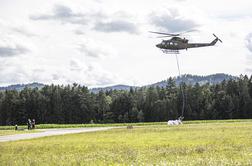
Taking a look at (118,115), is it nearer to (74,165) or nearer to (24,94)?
(24,94)

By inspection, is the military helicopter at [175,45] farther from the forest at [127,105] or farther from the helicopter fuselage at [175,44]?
the forest at [127,105]

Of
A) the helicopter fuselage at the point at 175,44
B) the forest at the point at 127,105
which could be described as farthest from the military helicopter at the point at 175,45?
the forest at the point at 127,105

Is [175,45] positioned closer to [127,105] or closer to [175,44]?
[175,44]

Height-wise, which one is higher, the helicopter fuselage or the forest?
the helicopter fuselage

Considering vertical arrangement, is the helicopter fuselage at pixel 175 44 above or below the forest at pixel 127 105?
above

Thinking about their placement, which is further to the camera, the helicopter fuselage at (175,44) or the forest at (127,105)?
the forest at (127,105)

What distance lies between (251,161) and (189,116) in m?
155

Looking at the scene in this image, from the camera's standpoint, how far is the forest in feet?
557

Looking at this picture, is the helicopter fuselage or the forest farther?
the forest

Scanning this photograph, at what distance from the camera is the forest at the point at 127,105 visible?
16962cm

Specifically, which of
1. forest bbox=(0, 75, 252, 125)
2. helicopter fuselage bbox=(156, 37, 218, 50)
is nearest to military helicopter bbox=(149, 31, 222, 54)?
helicopter fuselage bbox=(156, 37, 218, 50)

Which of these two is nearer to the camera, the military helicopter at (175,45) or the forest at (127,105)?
the military helicopter at (175,45)

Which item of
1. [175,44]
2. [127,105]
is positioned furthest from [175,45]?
[127,105]

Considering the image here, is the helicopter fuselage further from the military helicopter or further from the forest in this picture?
the forest
